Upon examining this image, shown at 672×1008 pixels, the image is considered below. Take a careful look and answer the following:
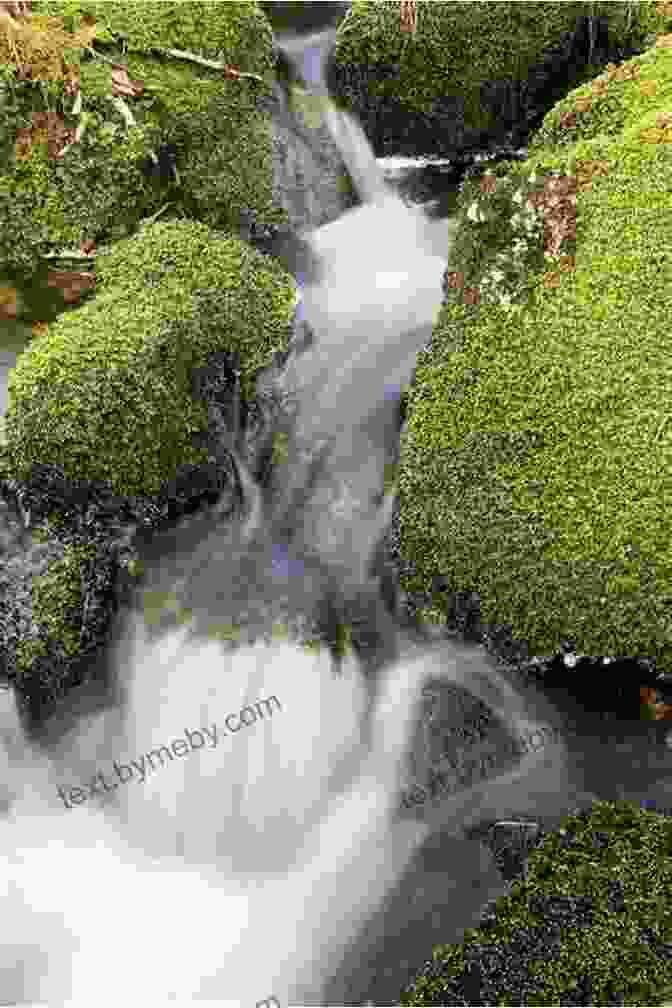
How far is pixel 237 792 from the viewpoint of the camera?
25.3 ft

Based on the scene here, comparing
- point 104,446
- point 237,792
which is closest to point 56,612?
point 104,446

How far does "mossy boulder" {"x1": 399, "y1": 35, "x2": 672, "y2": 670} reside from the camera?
724 cm

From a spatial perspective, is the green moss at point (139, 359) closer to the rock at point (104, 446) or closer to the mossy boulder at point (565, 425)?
the rock at point (104, 446)

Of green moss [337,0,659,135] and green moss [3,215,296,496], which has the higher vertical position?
green moss [337,0,659,135]

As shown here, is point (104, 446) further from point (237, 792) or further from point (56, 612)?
point (237, 792)

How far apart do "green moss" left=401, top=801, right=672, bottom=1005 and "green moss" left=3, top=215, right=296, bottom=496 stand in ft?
14.5

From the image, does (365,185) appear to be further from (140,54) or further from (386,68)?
(140,54)

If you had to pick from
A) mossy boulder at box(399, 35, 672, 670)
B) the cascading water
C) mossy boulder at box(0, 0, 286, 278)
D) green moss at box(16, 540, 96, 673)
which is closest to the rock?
green moss at box(16, 540, 96, 673)

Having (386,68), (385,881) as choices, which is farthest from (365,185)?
(385,881)

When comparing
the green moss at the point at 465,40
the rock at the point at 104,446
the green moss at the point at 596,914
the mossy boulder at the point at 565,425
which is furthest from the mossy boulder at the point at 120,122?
the green moss at the point at 596,914

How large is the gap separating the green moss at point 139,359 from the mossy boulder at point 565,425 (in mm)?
1870

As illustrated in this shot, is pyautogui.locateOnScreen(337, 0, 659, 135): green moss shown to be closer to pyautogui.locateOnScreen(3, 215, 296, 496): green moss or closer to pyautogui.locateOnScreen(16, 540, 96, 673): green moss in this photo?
pyautogui.locateOnScreen(3, 215, 296, 496): green moss

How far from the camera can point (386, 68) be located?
11594mm

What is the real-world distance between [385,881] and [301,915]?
65 centimetres
